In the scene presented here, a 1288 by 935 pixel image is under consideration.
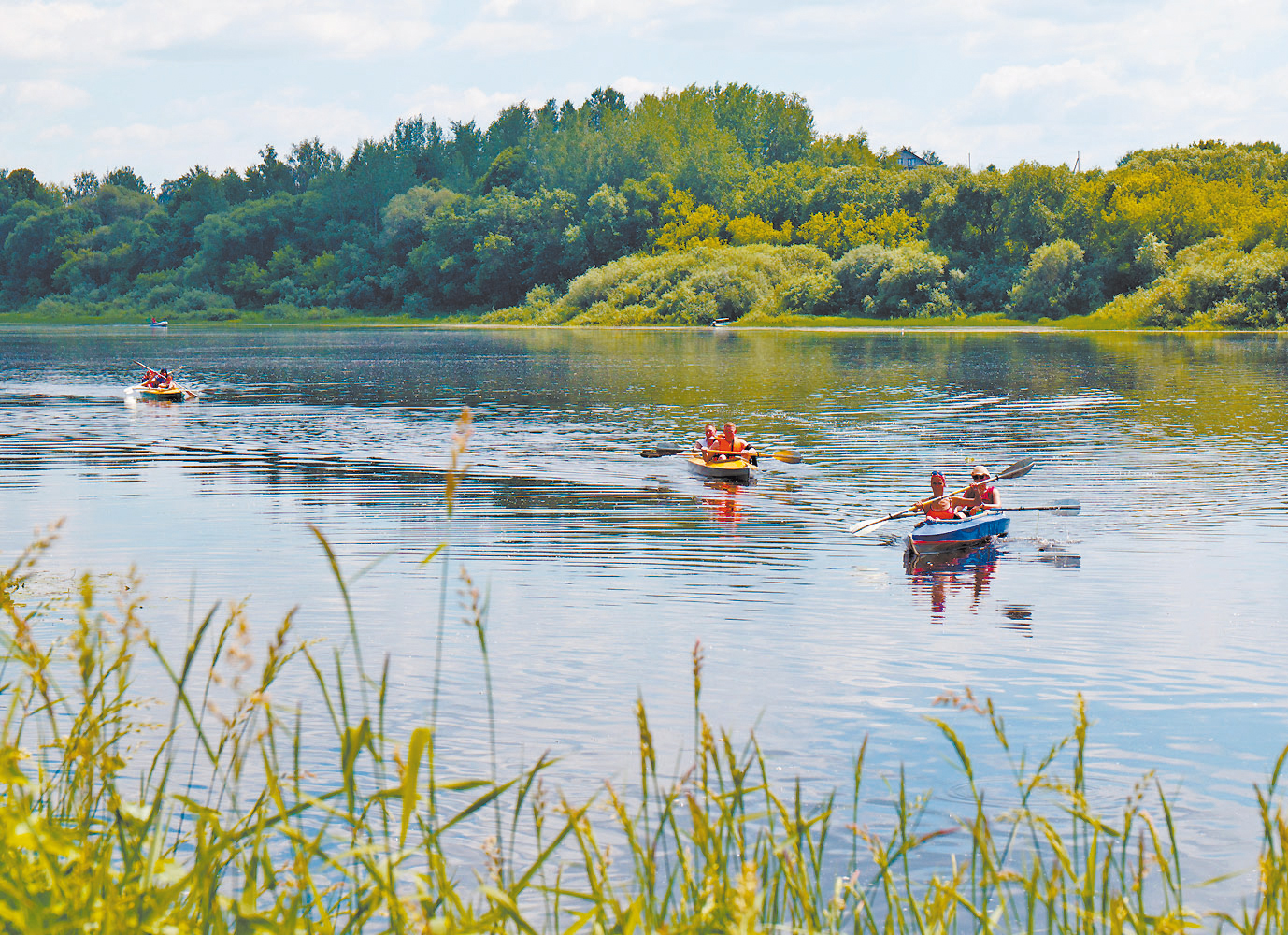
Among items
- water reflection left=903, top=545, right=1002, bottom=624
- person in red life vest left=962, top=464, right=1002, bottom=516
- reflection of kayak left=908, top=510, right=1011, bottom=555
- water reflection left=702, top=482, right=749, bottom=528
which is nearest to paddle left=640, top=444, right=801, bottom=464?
water reflection left=702, top=482, right=749, bottom=528

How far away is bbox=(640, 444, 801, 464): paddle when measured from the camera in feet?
103

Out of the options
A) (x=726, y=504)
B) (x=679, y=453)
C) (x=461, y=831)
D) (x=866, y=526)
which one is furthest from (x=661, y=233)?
(x=461, y=831)

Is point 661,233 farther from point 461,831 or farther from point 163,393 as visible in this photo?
point 461,831

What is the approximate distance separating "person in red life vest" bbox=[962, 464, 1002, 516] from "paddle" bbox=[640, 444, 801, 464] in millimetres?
8982

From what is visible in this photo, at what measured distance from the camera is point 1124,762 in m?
10.6

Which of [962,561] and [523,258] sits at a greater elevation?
[523,258]

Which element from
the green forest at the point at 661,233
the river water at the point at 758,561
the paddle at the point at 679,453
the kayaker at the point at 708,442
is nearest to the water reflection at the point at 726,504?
the river water at the point at 758,561

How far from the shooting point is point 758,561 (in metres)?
19.6

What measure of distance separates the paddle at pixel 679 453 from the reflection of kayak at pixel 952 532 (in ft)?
33.8

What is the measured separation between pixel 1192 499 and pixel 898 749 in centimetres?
1653

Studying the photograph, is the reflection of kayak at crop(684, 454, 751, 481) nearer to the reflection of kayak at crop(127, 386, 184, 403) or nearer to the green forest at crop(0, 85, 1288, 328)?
the reflection of kayak at crop(127, 386, 184, 403)

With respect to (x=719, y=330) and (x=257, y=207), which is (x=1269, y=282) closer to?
(x=719, y=330)

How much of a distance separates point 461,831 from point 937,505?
1333 cm

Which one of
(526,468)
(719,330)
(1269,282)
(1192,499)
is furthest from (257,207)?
(1192,499)
